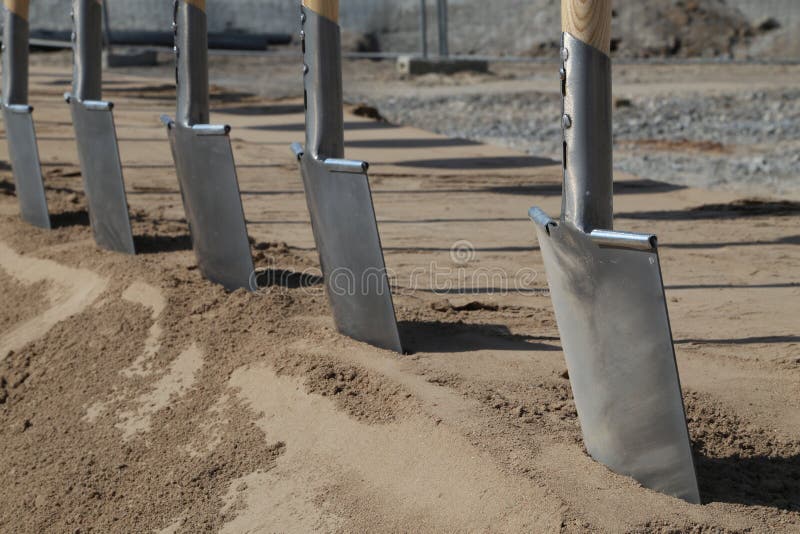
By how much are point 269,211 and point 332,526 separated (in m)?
3.96

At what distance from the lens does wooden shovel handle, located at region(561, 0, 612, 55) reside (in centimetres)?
249

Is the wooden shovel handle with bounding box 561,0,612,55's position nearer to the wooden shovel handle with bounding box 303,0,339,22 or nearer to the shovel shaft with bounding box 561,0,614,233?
the shovel shaft with bounding box 561,0,614,233

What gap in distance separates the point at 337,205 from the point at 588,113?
1.16m

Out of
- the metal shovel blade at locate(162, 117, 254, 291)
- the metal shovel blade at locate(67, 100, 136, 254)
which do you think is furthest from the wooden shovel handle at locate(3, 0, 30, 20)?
the metal shovel blade at locate(162, 117, 254, 291)

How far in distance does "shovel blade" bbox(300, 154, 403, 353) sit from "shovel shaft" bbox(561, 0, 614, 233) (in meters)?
0.93

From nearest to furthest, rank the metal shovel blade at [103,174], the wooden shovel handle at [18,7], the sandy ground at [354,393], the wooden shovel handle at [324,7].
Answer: the sandy ground at [354,393]
the wooden shovel handle at [324,7]
the metal shovel blade at [103,174]
the wooden shovel handle at [18,7]

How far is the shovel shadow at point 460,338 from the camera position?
3476 millimetres

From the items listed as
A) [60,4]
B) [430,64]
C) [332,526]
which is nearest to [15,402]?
[332,526]

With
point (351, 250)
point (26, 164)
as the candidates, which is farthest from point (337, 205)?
point (26, 164)

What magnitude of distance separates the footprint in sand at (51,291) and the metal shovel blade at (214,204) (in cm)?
55

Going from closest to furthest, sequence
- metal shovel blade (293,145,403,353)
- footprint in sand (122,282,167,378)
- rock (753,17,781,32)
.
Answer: metal shovel blade (293,145,403,353)
footprint in sand (122,282,167,378)
rock (753,17,781,32)

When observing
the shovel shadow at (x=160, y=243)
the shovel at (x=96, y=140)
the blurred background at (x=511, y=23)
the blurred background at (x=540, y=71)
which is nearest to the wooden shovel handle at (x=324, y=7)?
the shovel at (x=96, y=140)

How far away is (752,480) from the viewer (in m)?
2.64

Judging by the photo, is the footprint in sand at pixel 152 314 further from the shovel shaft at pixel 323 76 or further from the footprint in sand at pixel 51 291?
the shovel shaft at pixel 323 76
